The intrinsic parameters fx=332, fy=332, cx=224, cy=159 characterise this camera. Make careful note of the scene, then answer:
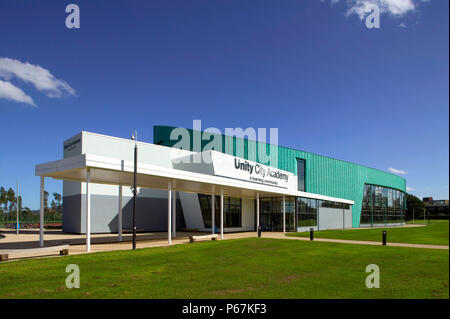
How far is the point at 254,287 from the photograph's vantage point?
905 centimetres

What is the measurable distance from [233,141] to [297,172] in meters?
13.7

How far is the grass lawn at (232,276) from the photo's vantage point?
8391 millimetres

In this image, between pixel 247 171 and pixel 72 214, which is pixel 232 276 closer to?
pixel 247 171

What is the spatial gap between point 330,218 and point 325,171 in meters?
13.9

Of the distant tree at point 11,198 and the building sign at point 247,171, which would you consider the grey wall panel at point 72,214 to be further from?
the distant tree at point 11,198

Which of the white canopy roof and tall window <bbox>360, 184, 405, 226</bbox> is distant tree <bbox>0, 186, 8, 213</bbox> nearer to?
the white canopy roof

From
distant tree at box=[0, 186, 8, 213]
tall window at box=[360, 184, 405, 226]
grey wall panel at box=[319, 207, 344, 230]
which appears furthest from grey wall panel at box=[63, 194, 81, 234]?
distant tree at box=[0, 186, 8, 213]

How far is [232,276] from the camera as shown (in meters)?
10.6

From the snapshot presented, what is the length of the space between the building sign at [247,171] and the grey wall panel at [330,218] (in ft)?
19.4

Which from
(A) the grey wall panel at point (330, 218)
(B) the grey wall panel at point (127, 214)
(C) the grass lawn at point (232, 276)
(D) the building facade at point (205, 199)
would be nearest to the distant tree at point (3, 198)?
(D) the building facade at point (205, 199)
